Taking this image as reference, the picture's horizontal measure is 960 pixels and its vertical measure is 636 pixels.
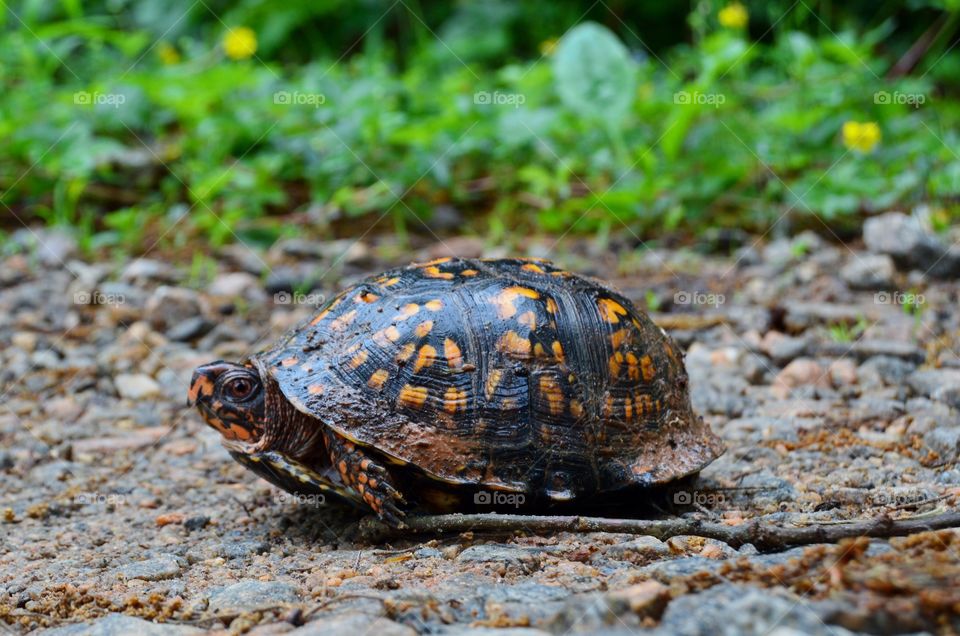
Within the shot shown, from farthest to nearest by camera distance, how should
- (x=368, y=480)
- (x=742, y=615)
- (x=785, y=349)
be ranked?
(x=785, y=349), (x=368, y=480), (x=742, y=615)

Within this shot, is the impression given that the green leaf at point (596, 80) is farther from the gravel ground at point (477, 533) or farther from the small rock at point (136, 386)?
the small rock at point (136, 386)

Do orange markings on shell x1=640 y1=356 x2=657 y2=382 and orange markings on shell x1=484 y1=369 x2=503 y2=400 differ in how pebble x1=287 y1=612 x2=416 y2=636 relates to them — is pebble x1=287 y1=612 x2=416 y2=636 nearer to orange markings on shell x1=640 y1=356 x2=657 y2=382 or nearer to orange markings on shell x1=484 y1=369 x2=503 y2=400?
orange markings on shell x1=484 y1=369 x2=503 y2=400

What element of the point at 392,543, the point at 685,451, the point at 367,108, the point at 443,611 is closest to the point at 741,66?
the point at 367,108

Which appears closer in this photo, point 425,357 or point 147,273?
point 425,357

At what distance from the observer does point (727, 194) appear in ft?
23.0

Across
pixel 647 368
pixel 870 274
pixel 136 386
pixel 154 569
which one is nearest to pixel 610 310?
pixel 647 368

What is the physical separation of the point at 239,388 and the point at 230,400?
0.05 m

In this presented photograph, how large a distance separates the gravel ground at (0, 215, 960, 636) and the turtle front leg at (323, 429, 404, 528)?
121mm

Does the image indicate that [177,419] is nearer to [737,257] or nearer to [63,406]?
[63,406]

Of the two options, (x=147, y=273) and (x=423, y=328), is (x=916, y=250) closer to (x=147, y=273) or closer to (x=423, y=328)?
(x=423, y=328)

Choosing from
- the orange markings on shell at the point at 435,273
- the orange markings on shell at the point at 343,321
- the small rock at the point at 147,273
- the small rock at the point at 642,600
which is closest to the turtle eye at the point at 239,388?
the orange markings on shell at the point at 343,321

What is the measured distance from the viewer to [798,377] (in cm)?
467

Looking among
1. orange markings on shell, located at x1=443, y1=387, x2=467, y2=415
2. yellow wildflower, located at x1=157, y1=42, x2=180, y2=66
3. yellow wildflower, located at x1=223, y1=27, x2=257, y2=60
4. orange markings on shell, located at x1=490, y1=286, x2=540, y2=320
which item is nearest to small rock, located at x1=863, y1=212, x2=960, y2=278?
orange markings on shell, located at x1=490, y1=286, x2=540, y2=320

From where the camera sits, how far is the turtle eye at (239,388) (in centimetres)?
316
